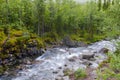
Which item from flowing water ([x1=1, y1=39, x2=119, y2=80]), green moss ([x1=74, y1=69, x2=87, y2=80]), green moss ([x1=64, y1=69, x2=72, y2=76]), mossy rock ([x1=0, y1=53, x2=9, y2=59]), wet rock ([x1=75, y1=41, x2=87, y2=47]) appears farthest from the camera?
wet rock ([x1=75, y1=41, x2=87, y2=47])

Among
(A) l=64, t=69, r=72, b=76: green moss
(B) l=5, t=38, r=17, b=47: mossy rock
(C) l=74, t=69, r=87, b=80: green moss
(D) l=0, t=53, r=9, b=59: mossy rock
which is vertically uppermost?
(B) l=5, t=38, r=17, b=47: mossy rock

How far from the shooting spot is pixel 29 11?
234 feet

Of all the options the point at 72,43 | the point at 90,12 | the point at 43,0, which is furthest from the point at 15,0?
the point at 90,12

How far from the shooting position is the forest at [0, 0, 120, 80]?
1711 inches

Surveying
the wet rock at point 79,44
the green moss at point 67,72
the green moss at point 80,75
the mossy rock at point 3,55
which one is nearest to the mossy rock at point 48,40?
the wet rock at point 79,44

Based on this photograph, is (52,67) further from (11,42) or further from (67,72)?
(11,42)

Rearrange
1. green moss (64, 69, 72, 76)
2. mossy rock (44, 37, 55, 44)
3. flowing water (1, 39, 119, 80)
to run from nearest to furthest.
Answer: flowing water (1, 39, 119, 80), green moss (64, 69, 72, 76), mossy rock (44, 37, 55, 44)

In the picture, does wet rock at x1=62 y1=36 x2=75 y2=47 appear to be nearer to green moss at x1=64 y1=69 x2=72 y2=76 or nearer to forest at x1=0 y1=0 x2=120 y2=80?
forest at x1=0 y1=0 x2=120 y2=80

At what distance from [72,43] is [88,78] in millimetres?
41657

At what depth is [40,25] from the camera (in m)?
73.2

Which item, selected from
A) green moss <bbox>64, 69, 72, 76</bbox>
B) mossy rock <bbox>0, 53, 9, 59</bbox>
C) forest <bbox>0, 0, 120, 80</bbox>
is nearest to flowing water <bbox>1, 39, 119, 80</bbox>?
green moss <bbox>64, 69, 72, 76</bbox>

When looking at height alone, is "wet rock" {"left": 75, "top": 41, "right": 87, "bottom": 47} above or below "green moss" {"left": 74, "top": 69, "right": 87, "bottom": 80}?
below

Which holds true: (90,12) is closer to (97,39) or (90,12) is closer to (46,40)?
(97,39)

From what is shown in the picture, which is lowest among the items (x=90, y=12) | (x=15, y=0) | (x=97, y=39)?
(x=97, y=39)
